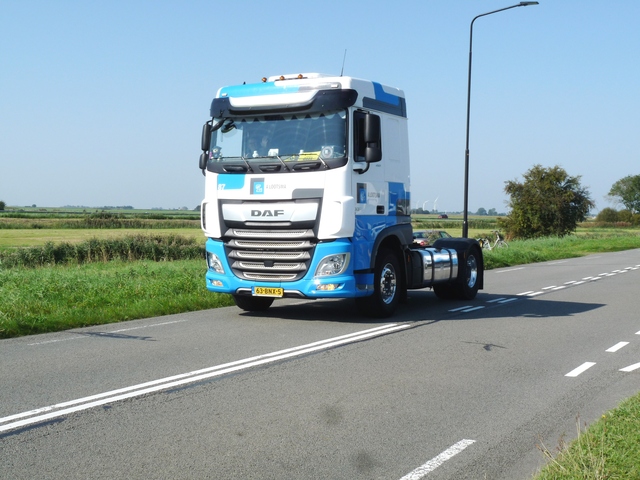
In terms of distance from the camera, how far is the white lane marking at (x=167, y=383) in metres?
6.22

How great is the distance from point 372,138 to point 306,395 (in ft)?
17.8

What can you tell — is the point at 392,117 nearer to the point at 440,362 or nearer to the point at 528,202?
the point at 440,362

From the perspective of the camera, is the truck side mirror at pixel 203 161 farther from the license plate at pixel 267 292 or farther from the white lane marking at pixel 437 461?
the white lane marking at pixel 437 461

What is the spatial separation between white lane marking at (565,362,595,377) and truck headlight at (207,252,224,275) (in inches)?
229

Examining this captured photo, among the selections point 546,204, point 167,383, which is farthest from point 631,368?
point 546,204

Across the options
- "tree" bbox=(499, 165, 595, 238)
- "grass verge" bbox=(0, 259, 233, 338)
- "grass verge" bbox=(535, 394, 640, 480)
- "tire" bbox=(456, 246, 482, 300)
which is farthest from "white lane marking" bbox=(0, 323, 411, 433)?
"tree" bbox=(499, 165, 595, 238)

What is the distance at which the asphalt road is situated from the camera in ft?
17.0

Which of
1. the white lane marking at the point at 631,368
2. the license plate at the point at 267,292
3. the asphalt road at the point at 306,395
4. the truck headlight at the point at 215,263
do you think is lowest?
the white lane marking at the point at 631,368

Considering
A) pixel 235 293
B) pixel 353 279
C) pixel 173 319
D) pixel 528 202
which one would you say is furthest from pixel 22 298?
pixel 528 202

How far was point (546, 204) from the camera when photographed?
2884 inches

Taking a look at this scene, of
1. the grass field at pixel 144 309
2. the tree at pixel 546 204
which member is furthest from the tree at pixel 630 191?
the grass field at pixel 144 309

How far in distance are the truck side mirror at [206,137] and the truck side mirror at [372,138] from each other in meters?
2.55

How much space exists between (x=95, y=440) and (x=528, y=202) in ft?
236

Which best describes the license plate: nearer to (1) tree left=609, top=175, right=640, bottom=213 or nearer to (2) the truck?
(2) the truck
